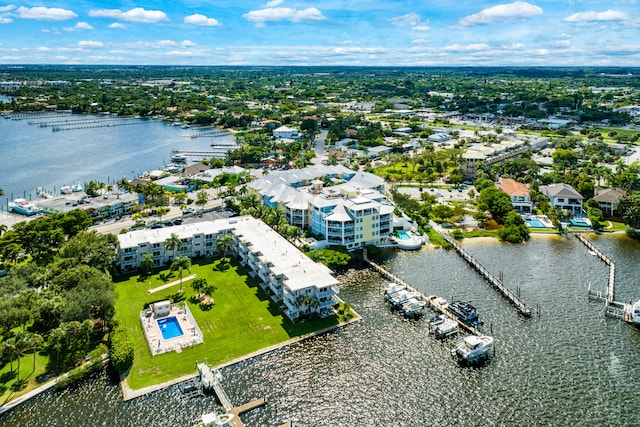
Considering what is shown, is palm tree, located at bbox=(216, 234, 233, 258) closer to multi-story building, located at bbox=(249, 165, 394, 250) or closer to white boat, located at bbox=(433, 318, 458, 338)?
multi-story building, located at bbox=(249, 165, 394, 250)

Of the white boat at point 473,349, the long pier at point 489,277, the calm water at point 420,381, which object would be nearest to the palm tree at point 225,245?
the calm water at point 420,381

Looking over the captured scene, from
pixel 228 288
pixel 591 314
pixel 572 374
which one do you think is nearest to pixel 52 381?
pixel 228 288

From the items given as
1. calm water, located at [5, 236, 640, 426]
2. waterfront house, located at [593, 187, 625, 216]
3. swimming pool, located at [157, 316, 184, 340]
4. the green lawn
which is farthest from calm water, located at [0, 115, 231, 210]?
waterfront house, located at [593, 187, 625, 216]

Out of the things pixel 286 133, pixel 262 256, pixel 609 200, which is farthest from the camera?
pixel 286 133

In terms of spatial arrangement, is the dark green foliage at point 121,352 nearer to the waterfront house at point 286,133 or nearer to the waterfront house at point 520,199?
the waterfront house at point 520,199

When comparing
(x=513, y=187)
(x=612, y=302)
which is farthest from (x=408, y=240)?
(x=513, y=187)

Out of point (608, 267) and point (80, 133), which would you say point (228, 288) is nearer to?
point (608, 267)

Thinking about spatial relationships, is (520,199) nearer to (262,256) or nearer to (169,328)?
(262,256)
